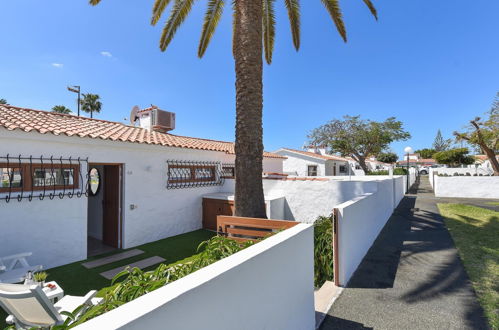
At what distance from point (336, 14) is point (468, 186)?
19822 mm

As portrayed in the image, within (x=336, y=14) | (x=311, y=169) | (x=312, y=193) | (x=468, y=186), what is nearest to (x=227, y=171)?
(x=312, y=193)

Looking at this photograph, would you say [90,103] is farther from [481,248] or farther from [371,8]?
[481,248]

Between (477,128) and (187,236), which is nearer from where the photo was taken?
(187,236)

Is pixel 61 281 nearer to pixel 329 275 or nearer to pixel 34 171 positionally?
pixel 34 171

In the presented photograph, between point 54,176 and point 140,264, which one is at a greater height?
point 54,176

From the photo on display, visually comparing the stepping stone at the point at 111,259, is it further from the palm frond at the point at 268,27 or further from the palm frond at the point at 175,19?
the palm frond at the point at 268,27

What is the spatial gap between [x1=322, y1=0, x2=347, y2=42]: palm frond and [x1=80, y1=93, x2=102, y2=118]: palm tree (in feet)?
150

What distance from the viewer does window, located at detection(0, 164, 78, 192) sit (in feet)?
20.3

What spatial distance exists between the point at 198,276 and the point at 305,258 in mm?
2095

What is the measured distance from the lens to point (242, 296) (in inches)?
82.1

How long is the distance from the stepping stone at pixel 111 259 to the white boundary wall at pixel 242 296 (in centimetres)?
684

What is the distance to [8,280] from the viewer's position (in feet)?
16.6

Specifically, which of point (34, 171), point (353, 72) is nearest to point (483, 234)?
point (34, 171)

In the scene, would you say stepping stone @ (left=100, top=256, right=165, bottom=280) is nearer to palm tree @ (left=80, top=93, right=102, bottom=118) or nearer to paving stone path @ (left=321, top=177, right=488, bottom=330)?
paving stone path @ (left=321, top=177, right=488, bottom=330)
